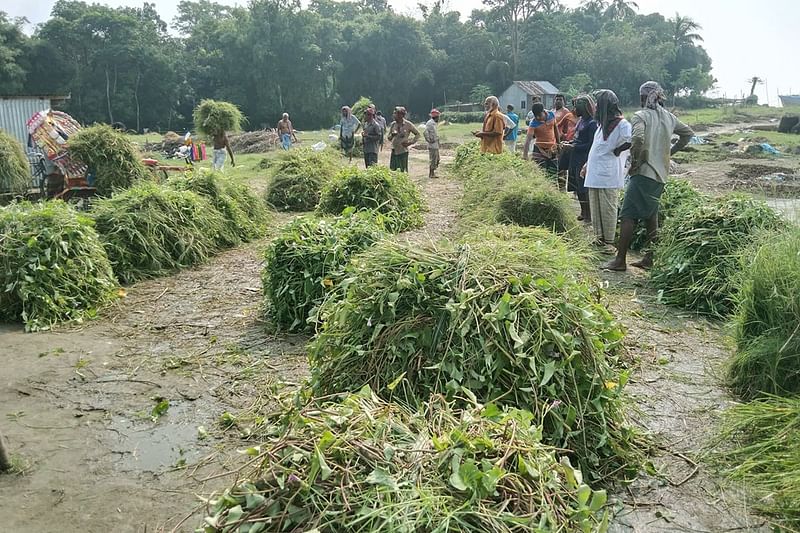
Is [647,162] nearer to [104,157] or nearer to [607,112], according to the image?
[607,112]

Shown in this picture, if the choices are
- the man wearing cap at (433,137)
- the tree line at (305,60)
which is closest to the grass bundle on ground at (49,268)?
the man wearing cap at (433,137)

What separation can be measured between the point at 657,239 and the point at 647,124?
3.82 ft

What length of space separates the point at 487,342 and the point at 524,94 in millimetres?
51475

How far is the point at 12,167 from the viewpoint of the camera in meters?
10.6

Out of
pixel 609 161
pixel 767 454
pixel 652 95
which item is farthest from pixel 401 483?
pixel 609 161

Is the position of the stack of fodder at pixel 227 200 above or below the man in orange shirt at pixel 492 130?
below

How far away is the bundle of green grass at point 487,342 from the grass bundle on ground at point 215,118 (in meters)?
12.7

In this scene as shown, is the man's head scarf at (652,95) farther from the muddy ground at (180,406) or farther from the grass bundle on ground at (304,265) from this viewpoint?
the grass bundle on ground at (304,265)

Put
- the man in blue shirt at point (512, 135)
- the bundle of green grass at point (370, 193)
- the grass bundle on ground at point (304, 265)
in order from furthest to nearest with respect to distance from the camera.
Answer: the man in blue shirt at point (512, 135)
the bundle of green grass at point (370, 193)
the grass bundle on ground at point (304, 265)

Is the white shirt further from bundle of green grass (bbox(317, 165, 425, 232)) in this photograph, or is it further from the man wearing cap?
the man wearing cap

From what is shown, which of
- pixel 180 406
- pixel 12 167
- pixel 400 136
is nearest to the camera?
pixel 180 406

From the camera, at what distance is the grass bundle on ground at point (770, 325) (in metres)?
3.62

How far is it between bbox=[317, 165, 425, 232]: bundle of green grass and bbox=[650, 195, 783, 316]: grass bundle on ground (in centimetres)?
390

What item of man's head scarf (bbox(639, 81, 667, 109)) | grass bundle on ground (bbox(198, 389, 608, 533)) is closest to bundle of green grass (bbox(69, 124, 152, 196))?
man's head scarf (bbox(639, 81, 667, 109))
